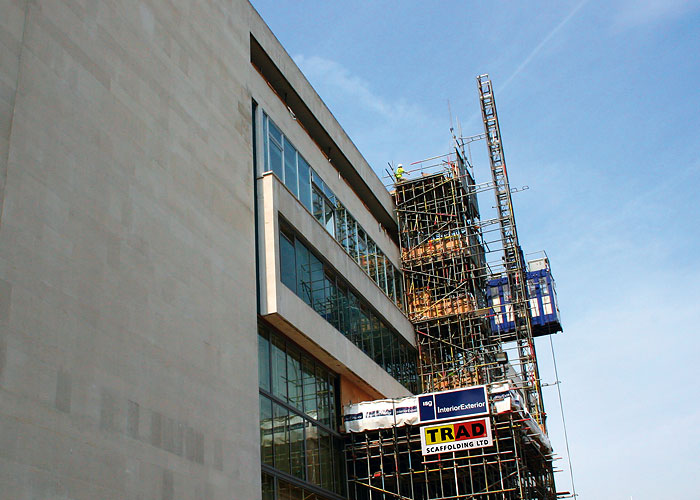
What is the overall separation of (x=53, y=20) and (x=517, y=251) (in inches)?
1171

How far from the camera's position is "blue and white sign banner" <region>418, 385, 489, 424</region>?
3272 centimetres

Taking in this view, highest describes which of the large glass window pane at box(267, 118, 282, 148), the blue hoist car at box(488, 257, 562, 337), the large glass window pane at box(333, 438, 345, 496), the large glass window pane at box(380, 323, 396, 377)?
the blue hoist car at box(488, 257, 562, 337)

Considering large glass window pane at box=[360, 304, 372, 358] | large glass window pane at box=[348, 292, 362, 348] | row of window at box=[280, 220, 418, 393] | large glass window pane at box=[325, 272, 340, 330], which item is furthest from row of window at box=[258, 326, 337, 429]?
large glass window pane at box=[360, 304, 372, 358]

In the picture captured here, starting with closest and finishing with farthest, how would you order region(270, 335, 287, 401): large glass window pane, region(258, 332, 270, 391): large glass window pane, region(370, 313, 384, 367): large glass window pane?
region(258, 332, 270, 391): large glass window pane
region(270, 335, 287, 401): large glass window pane
region(370, 313, 384, 367): large glass window pane

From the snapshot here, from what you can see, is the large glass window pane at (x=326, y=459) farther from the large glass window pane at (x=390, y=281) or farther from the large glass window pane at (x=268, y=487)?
the large glass window pane at (x=390, y=281)

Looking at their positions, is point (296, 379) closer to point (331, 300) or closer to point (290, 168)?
point (331, 300)

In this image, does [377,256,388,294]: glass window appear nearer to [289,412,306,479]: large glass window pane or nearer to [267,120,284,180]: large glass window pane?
[267,120,284,180]: large glass window pane

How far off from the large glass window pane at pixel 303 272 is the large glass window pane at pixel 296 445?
167 inches

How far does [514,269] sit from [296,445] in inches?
772

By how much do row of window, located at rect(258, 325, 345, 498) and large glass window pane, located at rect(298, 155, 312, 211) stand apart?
593 cm

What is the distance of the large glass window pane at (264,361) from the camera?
1095 inches

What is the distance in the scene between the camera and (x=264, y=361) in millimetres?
28219

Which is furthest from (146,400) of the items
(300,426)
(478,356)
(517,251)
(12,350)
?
(517,251)

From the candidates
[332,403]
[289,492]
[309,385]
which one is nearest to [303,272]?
[309,385]
